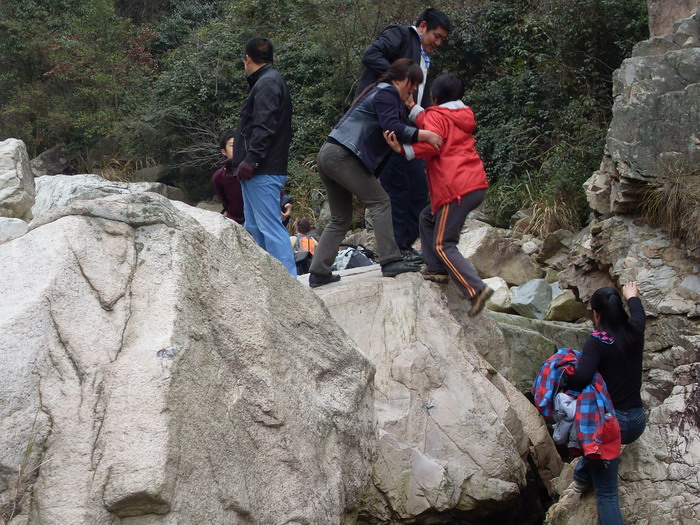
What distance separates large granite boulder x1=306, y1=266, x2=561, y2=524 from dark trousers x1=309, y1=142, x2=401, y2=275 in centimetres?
19

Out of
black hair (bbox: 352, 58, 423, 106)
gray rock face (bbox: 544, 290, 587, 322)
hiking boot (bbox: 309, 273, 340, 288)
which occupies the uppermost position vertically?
black hair (bbox: 352, 58, 423, 106)

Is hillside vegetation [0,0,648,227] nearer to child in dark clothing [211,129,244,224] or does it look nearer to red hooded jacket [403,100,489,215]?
child in dark clothing [211,129,244,224]

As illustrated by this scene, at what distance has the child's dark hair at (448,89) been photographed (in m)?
5.17

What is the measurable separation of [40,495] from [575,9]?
1042 cm

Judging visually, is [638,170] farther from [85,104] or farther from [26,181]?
[85,104]

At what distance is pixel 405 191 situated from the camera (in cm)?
586

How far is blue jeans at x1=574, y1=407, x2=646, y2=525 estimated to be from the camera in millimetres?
4203

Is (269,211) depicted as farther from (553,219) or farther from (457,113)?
(553,219)

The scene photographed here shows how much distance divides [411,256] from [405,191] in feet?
1.51

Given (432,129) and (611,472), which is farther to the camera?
(432,129)

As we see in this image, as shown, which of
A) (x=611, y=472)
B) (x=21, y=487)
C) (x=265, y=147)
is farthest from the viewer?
(x=265, y=147)

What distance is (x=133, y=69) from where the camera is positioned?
17.4 m

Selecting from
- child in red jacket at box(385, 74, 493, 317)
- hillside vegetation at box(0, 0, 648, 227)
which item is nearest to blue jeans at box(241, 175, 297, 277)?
child in red jacket at box(385, 74, 493, 317)

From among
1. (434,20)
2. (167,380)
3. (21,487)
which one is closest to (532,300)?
(434,20)
